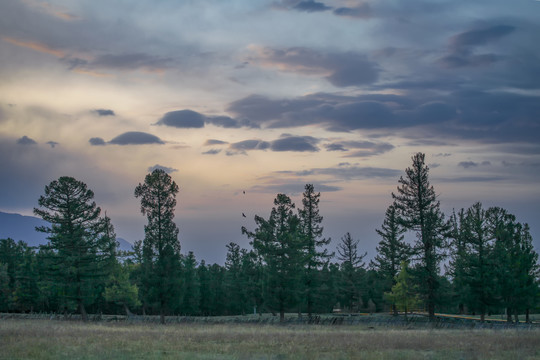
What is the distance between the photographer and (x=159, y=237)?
52.5 meters

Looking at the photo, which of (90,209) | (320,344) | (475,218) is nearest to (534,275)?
(475,218)

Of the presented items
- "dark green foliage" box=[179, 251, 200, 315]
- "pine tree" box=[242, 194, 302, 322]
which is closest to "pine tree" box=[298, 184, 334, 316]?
"pine tree" box=[242, 194, 302, 322]

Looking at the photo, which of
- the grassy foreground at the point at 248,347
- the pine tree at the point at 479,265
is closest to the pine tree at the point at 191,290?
the pine tree at the point at 479,265

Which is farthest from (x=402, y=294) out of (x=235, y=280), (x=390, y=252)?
(x=235, y=280)

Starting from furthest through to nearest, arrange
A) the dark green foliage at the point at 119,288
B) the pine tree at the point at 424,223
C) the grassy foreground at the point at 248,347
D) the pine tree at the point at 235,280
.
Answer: the pine tree at the point at 235,280 → the dark green foliage at the point at 119,288 → the pine tree at the point at 424,223 → the grassy foreground at the point at 248,347

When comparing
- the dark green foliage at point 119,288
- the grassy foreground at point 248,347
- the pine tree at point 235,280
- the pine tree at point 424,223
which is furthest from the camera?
the pine tree at point 235,280

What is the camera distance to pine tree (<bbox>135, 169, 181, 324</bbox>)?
52.4 metres

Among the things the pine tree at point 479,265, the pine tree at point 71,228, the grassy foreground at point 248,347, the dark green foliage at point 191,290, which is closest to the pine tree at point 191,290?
the dark green foliage at point 191,290

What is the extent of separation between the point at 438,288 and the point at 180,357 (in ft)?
121

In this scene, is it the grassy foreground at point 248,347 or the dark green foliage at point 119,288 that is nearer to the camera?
the grassy foreground at point 248,347

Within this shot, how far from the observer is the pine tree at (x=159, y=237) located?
52.4 meters

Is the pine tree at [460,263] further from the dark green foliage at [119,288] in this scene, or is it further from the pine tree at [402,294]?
the dark green foliage at [119,288]

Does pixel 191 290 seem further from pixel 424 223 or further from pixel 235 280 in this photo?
pixel 424 223

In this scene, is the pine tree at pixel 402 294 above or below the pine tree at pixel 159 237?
below
